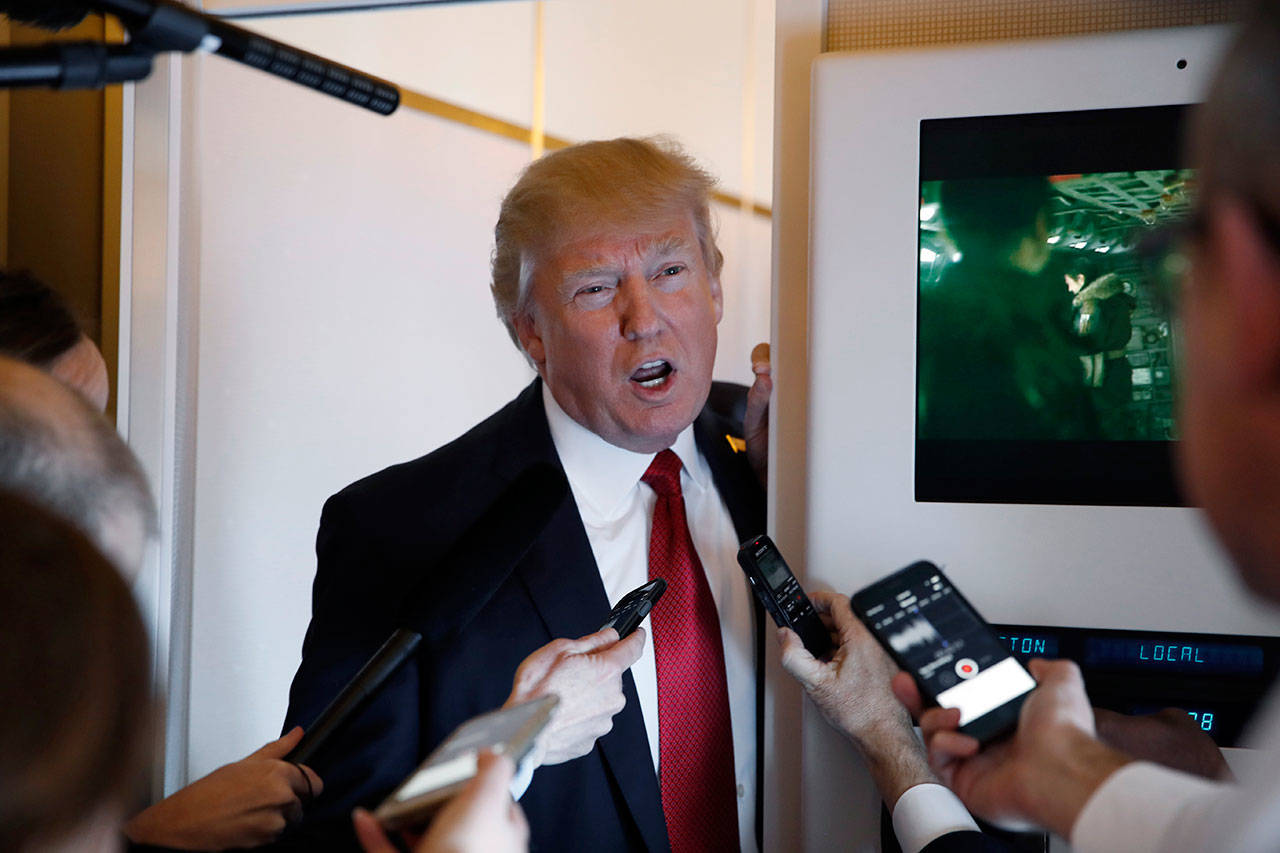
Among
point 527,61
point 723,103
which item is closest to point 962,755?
point 723,103

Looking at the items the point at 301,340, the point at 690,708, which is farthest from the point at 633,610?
the point at 301,340

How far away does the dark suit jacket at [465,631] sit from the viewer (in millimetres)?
1693

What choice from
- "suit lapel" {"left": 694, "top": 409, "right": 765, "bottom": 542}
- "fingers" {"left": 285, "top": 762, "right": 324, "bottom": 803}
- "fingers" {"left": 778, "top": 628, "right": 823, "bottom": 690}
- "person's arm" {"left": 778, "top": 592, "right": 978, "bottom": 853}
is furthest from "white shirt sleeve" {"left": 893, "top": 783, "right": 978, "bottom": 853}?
"fingers" {"left": 285, "top": 762, "right": 324, "bottom": 803}

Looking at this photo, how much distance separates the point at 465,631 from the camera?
67.9 inches

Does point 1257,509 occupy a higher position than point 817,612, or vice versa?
point 1257,509

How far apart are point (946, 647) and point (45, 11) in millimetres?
1091

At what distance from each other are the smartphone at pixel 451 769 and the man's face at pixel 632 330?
0.90 metres

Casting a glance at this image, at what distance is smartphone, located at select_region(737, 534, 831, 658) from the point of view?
155cm

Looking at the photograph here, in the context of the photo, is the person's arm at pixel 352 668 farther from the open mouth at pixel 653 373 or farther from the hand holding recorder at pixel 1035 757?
the hand holding recorder at pixel 1035 757

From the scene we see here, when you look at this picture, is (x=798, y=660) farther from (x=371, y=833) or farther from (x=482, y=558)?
(x=371, y=833)

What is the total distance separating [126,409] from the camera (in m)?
2.16

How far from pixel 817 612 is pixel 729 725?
1.06 ft

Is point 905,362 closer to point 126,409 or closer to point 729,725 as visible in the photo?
point 729,725

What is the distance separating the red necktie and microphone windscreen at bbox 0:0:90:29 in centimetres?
115
